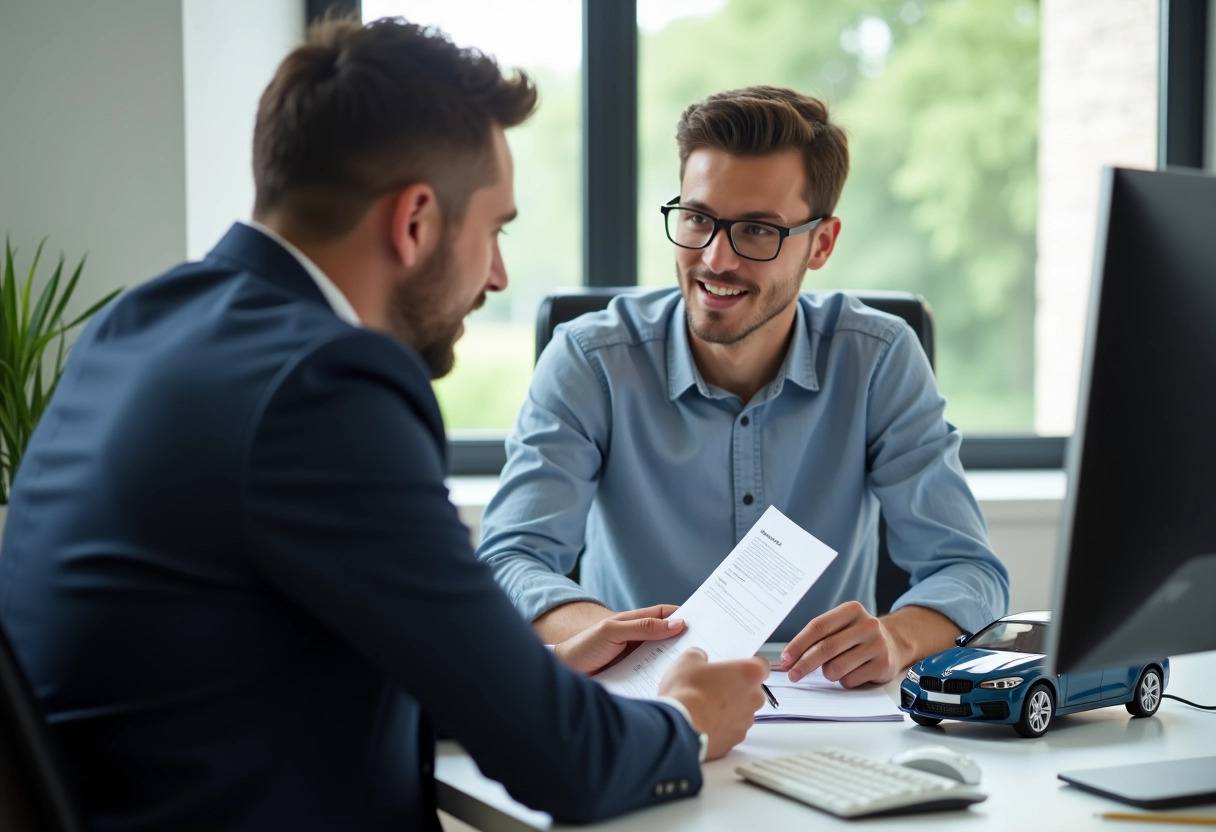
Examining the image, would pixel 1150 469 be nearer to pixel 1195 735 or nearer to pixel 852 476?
pixel 1195 735

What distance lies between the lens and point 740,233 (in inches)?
75.8

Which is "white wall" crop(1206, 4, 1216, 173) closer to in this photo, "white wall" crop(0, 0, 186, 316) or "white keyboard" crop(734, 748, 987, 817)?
"white wall" crop(0, 0, 186, 316)

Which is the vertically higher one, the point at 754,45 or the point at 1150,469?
the point at 754,45

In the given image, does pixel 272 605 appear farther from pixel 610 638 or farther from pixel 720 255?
pixel 720 255

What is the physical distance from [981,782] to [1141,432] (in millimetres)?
331

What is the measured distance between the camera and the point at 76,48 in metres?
2.60

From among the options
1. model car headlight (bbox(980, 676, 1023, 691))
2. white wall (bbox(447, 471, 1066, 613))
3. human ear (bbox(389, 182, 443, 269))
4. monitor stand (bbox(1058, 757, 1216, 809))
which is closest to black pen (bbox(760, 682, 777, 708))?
model car headlight (bbox(980, 676, 1023, 691))

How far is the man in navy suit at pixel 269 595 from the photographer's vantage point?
0.89 metres

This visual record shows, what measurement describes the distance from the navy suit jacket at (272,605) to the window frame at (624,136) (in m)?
2.28

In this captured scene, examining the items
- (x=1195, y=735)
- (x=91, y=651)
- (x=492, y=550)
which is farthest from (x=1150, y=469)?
(x=492, y=550)

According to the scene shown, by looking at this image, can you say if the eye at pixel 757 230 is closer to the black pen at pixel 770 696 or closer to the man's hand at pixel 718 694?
the black pen at pixel 770 696

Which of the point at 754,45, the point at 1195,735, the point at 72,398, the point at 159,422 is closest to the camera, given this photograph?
the point at 159,422

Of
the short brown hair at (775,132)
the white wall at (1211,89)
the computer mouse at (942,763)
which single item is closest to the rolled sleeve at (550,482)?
the short brown hair at (775,132)

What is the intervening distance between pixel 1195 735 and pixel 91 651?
3.36 ft
